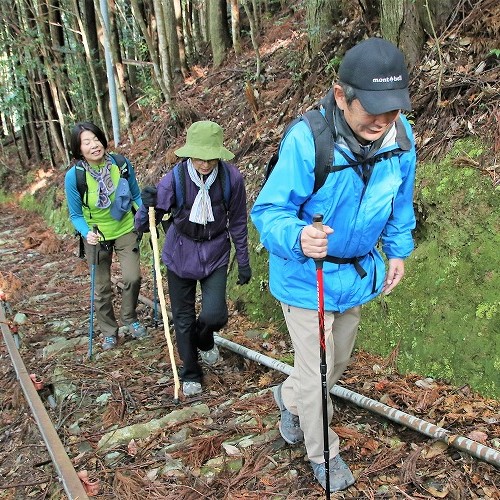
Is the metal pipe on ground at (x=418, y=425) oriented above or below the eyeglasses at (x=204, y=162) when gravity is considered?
below

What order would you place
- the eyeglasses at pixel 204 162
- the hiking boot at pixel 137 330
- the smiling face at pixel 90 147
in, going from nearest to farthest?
the eyeglasses at pixel 204 162 → the smiling face at pixel 90 147 → the hiking boot at pixel 137 330

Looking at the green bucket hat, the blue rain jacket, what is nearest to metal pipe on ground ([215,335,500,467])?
the blue rain jacket

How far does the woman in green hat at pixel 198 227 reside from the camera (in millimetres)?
4363

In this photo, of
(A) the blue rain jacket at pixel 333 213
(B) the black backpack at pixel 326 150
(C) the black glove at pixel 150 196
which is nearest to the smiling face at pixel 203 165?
(C) the black glove at pixel 150 196

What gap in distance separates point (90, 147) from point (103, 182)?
422 mm

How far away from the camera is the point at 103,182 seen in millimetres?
5887

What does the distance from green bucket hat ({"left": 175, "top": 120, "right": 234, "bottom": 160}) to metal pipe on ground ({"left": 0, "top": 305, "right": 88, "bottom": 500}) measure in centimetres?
251

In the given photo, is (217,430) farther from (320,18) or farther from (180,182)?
(320,18)

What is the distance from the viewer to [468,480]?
3.16m

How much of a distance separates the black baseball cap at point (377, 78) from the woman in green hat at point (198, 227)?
1840 mm

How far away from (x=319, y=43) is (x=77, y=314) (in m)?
5.74

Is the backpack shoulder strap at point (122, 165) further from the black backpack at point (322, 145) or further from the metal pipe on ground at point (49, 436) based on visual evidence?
the black backpack at point (322, 145)

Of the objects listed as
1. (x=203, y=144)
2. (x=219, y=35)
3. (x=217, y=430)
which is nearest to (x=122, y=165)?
(x=203, y=144)

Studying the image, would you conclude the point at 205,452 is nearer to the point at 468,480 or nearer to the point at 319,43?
the point at 468,480
